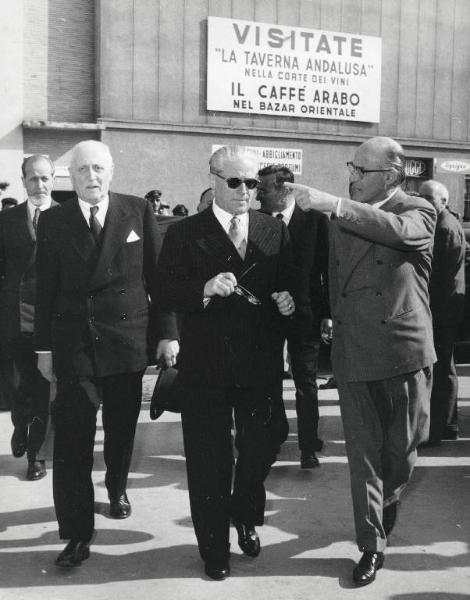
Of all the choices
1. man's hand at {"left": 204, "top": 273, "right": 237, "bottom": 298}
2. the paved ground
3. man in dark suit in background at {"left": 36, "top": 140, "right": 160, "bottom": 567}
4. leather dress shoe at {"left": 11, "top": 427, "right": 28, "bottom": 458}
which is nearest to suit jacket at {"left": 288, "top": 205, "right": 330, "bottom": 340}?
the paved ground

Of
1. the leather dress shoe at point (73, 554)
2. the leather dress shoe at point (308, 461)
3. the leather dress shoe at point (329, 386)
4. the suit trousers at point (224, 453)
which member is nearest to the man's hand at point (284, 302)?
the suit trousers at point (224, 453)

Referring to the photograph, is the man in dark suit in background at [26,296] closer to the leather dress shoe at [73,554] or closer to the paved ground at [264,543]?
the paved ground at [264,543]

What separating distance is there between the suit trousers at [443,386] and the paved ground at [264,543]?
1.53ft

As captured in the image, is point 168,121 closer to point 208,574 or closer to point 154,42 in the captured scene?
point 154,42

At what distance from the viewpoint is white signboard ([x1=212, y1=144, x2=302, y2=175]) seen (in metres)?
22.0

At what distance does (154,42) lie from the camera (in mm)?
20609

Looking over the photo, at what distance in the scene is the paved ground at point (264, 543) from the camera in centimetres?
377

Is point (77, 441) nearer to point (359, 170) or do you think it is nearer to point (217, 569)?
point (217, 569)

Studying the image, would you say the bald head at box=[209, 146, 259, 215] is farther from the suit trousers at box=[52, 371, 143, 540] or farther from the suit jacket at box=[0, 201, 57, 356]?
the suit jacket at box=[0, 201, 57, 356]

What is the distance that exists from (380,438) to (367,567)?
595 mm

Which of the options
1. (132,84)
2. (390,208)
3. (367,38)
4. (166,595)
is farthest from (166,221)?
(367,38)

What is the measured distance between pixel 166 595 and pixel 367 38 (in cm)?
2107

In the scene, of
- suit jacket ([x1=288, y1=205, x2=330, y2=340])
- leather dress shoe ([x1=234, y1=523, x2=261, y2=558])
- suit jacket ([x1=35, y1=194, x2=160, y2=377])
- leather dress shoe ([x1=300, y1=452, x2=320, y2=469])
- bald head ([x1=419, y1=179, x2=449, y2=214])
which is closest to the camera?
leather dress shoe ([x1=234, y1=523, x2=261, y2=558])

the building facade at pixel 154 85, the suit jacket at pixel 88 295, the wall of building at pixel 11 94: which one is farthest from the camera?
the building facade at pixel 154 85
